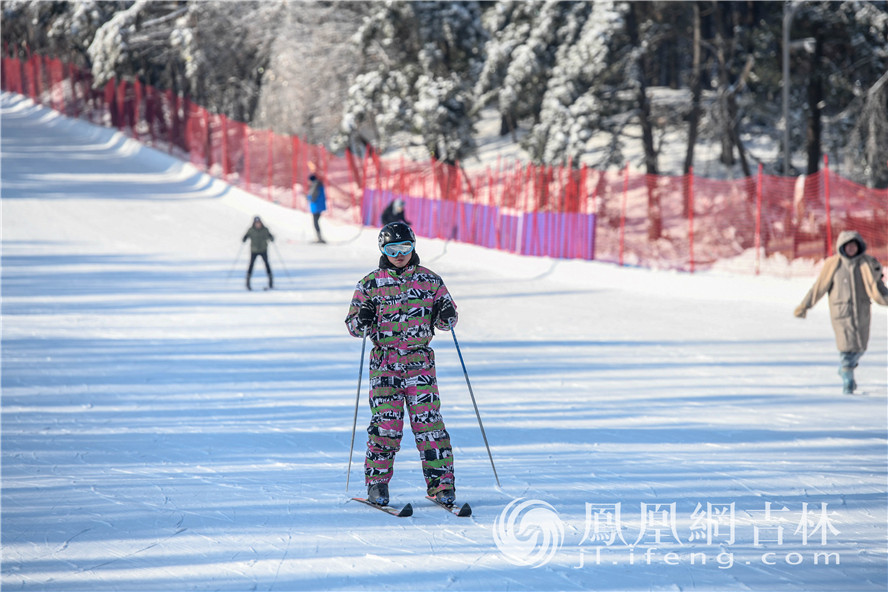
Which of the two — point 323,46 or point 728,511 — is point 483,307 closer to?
point 728,511

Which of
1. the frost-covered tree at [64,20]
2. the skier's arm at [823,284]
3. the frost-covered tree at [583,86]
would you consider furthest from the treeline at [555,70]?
the skier's arm at [823,284]

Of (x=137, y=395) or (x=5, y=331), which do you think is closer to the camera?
(x=137, y=395)

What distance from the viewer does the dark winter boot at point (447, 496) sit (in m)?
5.13

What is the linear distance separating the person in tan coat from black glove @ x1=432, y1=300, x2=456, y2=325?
465 cm

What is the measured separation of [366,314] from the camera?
4910 millimetres

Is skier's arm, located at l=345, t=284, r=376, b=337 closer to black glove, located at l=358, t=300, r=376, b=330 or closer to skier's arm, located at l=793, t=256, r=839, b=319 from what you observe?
black glove, located at l=358, t=300, r=376, b=330

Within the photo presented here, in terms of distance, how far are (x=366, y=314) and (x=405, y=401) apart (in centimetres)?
53

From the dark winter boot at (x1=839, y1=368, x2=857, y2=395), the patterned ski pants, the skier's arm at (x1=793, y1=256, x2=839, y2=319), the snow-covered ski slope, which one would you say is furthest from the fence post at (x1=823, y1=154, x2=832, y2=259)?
the patterned ski pants

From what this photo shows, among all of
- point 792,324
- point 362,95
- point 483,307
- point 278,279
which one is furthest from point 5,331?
point 362,95

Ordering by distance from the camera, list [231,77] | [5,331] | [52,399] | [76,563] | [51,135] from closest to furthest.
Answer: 1. [76,563]
2. [52,399]
3. [5,331]
4. [51,135]
5. [231,77]

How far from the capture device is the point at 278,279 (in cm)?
1551

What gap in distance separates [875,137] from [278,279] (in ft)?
54.2

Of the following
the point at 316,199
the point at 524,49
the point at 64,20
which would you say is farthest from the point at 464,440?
the point at 64,20

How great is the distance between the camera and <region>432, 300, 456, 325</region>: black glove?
16.2 feet
